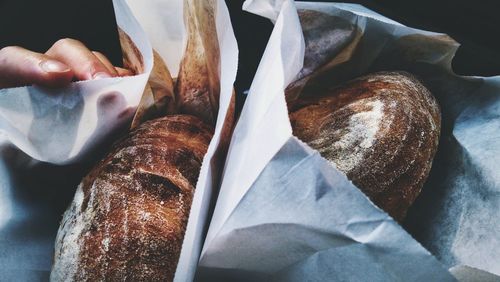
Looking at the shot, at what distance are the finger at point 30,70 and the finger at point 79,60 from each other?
2.2 inches

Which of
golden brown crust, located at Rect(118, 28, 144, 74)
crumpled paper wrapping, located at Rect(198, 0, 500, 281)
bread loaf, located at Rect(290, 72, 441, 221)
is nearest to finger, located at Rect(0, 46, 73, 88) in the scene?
golden brown crust, located at Rect(118, 28, 144, 74)

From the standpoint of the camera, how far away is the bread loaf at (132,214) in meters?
0.57

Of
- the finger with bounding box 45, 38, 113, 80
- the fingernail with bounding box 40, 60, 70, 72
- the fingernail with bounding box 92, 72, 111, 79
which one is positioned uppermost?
the fingernail with bounding box 40, 60, 70, 72

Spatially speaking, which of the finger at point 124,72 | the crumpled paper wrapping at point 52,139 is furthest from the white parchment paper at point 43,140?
the finger at point 124,72

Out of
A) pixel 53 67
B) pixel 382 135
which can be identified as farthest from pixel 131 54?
pixel 382 135

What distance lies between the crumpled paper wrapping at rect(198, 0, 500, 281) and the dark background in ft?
0.49

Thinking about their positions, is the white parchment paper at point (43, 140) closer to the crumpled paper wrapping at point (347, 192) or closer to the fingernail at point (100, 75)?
the fingernail at point (100, 75)

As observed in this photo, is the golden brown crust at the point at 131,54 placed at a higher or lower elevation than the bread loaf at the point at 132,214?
higher

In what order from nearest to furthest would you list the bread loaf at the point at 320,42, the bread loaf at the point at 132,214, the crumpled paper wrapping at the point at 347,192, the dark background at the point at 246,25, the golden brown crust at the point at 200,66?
the crumpled paper wrapping at the point at 347,192 → the bread loaf at the point at 132,214 → the golden brown crust at the point at 200,66 → the bread loaf at the point at 320,42 → the dark background at the point at 246,25

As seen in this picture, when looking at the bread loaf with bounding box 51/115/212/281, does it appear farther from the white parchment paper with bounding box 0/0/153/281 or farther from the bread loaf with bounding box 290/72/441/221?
the bread loaf with bounding box 290/72/441/221

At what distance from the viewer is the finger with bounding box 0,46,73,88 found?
636 millimetres

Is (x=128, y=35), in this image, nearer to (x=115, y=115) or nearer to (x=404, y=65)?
(x=115, y=115)

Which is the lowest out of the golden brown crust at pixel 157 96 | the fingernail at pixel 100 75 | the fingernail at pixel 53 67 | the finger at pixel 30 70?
the golden brown crust at pixel 157 96

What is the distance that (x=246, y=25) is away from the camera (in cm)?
104
